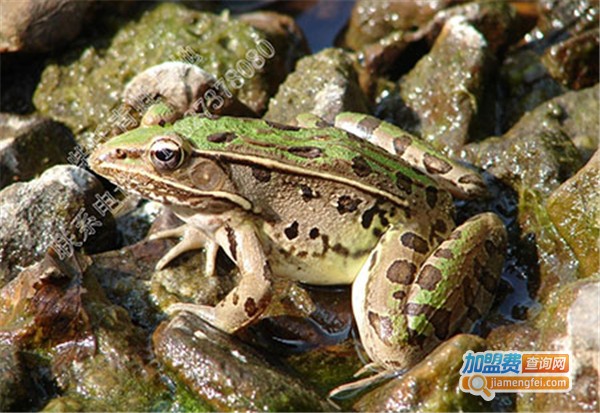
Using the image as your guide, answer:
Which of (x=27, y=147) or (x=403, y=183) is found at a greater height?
(x=403, y=183)

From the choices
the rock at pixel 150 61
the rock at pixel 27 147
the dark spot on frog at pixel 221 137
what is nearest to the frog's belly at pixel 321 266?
the dark spot on frog at pixel 221 137

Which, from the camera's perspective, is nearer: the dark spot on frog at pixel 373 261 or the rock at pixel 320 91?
the dark spot on frog at pixel 373 261

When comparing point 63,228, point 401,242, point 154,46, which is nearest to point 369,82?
point 154,46

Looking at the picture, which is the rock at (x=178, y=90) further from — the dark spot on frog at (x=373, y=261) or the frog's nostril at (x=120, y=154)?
the dark spot on frog at (x=373, y=261)

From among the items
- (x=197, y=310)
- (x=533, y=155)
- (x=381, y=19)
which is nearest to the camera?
(x=197, y=310)

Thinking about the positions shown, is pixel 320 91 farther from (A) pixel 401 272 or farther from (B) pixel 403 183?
(A) pixel 401 272

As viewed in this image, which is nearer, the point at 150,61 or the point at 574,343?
the point at 574,343

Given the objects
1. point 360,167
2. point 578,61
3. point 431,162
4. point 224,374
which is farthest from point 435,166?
point 578,61
